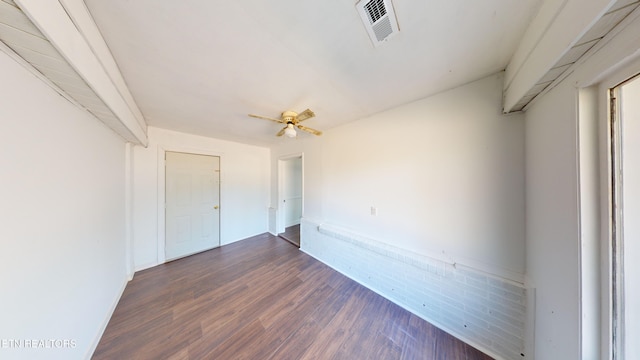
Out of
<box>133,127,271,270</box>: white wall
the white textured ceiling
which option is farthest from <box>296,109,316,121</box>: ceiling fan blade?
<box>133,127,271,270</box>: white wall

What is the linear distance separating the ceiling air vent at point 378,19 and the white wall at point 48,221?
1.73 meters

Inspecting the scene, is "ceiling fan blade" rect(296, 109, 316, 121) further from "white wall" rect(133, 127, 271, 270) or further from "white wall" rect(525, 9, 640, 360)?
"white wall" rect(133, 127, 271, 270)

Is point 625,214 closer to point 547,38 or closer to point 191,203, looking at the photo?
point 547,38

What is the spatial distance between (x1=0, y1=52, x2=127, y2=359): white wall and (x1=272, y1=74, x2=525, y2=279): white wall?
2.16 m

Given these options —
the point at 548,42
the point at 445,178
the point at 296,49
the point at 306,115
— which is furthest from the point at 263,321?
the point at 548,42

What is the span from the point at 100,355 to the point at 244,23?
8.96 feet

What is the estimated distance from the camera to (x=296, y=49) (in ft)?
3.75

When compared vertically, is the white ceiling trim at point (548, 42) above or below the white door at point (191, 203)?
above

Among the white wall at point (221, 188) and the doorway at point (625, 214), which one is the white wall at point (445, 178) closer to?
the doorway at point (625, 214)

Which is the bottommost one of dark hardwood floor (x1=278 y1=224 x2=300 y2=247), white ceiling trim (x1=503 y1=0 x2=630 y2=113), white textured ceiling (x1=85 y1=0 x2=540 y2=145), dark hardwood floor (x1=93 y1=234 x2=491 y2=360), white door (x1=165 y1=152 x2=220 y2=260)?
dark hardwood floor (x1=93 y1=234 x2=491 y2=360)

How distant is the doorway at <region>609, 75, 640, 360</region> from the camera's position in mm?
690

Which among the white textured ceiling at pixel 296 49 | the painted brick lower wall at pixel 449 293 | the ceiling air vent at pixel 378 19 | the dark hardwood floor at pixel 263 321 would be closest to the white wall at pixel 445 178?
the painted brick lower wall at pixel 449 293

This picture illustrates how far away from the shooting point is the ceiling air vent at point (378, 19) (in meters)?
0.85

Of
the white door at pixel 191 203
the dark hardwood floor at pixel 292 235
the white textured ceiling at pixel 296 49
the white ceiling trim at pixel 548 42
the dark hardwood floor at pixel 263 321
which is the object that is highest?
the white textured ceiling at pixel 296 49
